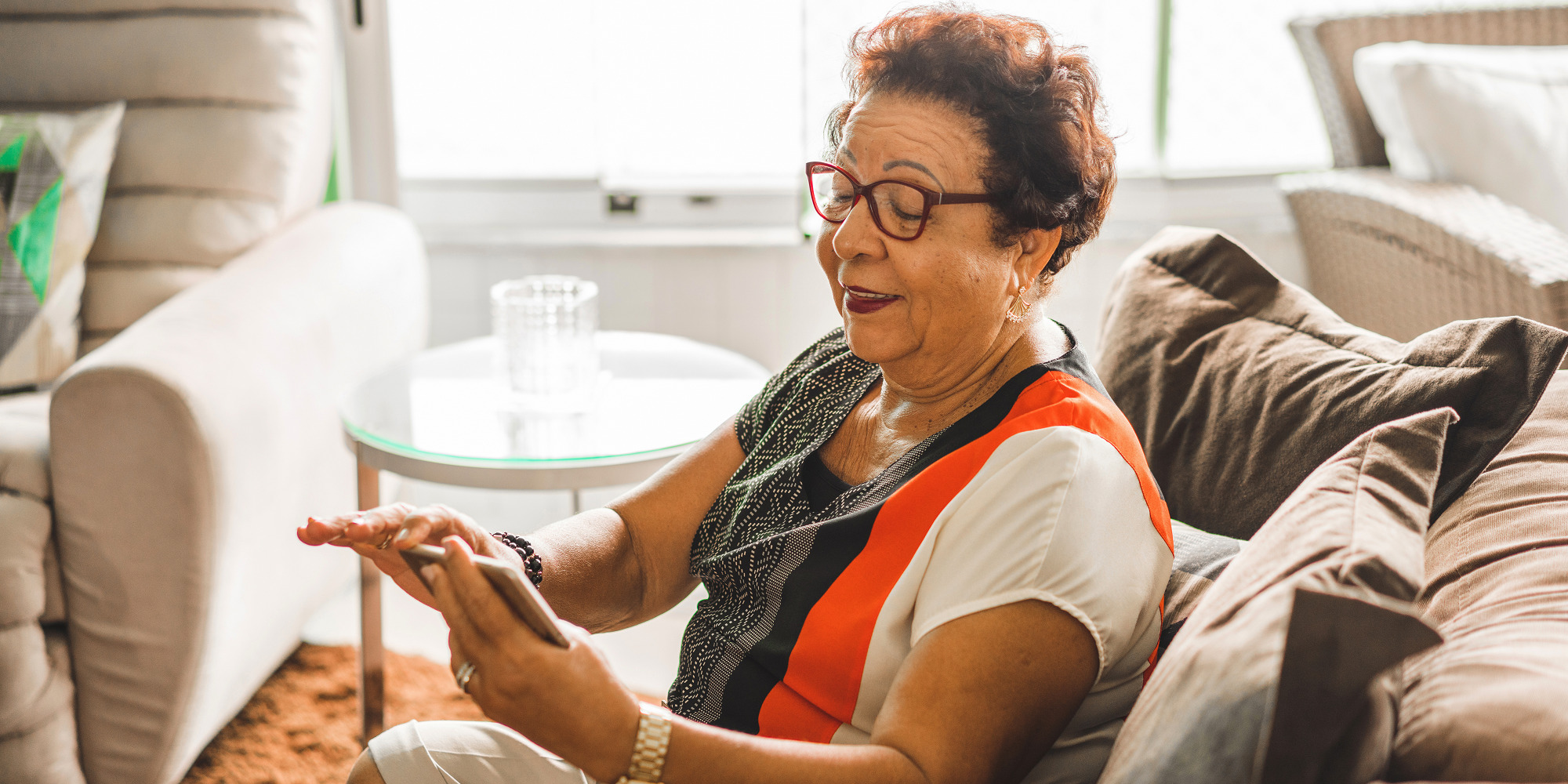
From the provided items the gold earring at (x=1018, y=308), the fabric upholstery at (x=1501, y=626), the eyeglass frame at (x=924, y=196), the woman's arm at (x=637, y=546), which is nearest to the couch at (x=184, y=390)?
the woman's arm at (x=637, y=546)

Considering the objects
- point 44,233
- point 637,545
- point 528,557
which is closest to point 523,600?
point 528,557

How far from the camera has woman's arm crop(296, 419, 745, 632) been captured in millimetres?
1132

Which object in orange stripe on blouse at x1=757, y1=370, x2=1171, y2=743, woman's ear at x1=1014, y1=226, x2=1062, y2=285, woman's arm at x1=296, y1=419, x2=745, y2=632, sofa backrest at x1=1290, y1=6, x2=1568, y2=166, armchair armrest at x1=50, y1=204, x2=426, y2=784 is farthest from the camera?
sofa backrest at x1=1290, y1=6, x2=1568, y2=166

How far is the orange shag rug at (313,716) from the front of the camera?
5.46 ft

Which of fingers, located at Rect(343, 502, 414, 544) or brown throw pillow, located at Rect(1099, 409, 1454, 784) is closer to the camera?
brown throw pillow, located at Rect(1099, 409, 1454, 784)

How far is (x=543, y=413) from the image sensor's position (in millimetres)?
1646

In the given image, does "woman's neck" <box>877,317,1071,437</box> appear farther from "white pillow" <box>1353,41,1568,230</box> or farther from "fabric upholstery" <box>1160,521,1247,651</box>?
"white pillow" <box>1353,41,1568,230</box>

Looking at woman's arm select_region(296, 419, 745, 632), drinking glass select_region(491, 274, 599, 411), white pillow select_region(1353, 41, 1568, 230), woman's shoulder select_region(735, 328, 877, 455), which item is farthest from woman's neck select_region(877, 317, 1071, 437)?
white pillow select_region(1353, 41, 1568, 230)

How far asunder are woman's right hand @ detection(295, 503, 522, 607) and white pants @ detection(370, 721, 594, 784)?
0.13 meters

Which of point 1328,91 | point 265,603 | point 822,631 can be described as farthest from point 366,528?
point 1328,91

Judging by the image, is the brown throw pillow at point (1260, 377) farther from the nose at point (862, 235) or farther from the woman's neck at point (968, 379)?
the nose at point (862, 235)

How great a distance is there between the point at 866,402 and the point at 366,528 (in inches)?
19.0

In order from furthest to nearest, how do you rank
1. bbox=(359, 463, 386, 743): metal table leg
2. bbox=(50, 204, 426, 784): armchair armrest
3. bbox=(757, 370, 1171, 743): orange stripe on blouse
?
bbox=(359, 463, 386, 743): metal table leg < bbox=(50, 204, 426, 784): armchair armrest < bbox=(757, 370, 1171, 743): orange stripe on blouse

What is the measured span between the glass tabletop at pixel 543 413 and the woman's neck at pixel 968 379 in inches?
21.0
